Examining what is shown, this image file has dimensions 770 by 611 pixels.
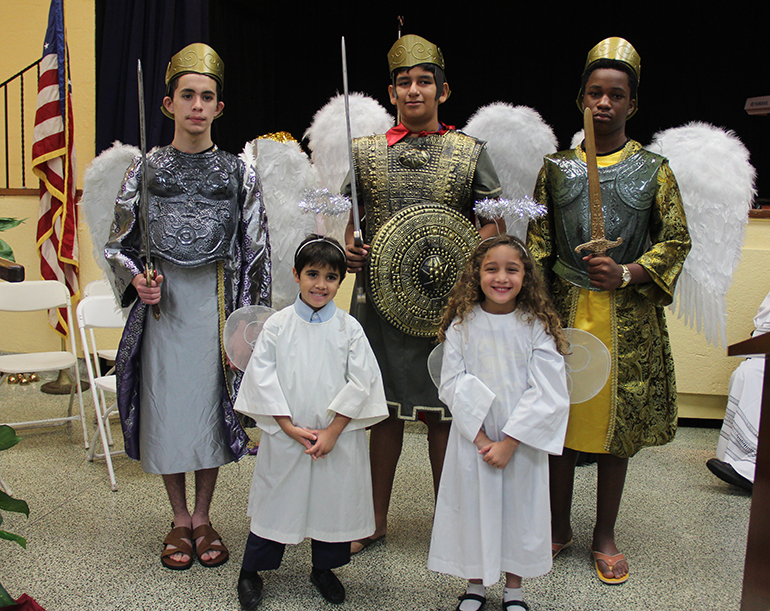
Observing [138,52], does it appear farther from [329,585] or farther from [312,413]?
[329,585]

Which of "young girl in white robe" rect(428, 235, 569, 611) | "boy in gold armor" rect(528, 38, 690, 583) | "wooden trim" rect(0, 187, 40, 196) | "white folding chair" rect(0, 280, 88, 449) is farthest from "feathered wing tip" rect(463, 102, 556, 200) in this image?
"wooden trim" rect(0, 187, 40, 196)

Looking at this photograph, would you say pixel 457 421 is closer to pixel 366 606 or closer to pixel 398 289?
pixel 398 289

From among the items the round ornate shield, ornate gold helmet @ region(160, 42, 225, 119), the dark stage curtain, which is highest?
the dark stage curtain

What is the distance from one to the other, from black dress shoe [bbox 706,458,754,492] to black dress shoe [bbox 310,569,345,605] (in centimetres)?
190

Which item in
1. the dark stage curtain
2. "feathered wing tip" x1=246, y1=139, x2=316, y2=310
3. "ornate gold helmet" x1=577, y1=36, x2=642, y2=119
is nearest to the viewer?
"ornate gold helmet" x1=577, y1=36, x2=642, y2=119

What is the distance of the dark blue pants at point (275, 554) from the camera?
1.80 meters

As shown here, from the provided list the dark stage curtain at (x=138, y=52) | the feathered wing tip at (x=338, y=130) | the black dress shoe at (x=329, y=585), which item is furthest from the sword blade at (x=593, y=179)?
the dark stage curtain at (x=138, y=52)

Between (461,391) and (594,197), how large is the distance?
2.10ft

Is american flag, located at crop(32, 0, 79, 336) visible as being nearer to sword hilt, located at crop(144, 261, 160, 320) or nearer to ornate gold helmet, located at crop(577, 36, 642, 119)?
sword hilt, located at crop(144, 261, 160, 320)

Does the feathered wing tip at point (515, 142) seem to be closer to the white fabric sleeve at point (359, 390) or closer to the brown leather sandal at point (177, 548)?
the white fabric sleeve at point (359, 390)

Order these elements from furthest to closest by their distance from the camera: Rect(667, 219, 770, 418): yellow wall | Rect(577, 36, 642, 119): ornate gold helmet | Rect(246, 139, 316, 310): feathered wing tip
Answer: Rect(667, 219, 770, 418): yellow wall → Rect(246, 139, 316, 310): feathered wing tip → Rect(577, 36, 642, 119): ornate gold helmet

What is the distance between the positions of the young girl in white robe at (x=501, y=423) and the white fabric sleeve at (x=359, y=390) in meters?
0.20

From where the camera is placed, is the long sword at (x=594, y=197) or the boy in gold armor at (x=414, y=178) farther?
the boy in gold armor at (x=414, y=178)

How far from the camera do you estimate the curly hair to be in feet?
5.69
